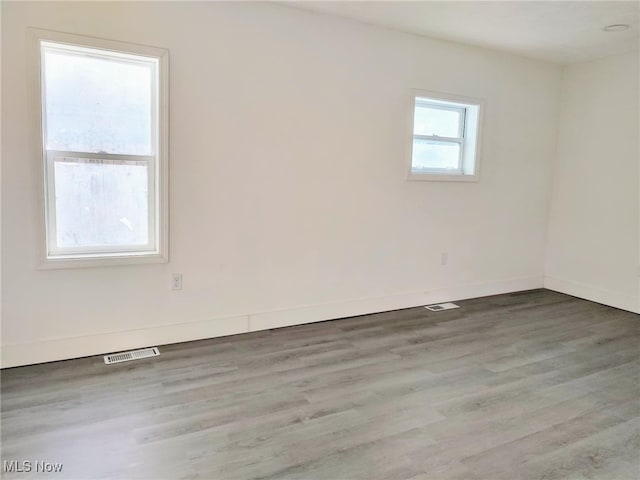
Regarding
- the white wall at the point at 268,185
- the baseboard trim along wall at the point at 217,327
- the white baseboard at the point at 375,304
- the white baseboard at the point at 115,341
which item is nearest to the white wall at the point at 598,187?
the white baseboard at the point at 375,304

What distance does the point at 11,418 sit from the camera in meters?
2.17

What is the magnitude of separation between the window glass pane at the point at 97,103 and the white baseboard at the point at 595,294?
445cm

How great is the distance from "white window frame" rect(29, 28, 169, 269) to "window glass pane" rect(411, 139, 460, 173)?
88.0 inches

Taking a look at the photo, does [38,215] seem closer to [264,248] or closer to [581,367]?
[264,248]

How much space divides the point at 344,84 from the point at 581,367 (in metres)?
2.69

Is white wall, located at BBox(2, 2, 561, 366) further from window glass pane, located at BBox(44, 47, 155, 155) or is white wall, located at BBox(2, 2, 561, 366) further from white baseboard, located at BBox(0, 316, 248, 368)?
window glass pane, located at BBox(44, 47, 155, 155)

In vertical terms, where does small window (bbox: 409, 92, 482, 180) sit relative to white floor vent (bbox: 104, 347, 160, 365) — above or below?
above

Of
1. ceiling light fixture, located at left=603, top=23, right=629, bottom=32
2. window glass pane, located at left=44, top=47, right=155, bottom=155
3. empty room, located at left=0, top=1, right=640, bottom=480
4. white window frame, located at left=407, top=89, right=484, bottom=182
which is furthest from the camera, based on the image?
white window frame, located at left=407, top=89, right=484, bottom=182

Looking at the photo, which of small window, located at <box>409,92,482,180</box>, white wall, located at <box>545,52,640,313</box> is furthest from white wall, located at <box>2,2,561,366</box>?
white wall, located at <box>545,52,640,313</box>

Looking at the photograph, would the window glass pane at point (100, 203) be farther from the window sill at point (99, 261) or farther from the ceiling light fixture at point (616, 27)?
the ceiling light fixture at point (616, 27)

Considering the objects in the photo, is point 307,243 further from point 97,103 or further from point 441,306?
point 97,103

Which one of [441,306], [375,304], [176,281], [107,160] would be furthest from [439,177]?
[107,160]

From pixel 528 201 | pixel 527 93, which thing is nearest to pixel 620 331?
pixel 528 201

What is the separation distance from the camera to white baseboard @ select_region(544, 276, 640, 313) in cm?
433
